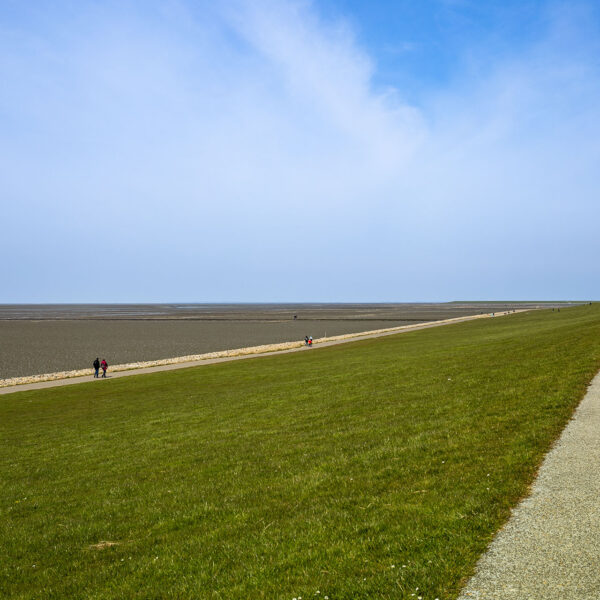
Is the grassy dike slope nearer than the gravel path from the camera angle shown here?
No

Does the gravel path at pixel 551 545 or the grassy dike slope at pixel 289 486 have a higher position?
the gravel path at pixel 551 545

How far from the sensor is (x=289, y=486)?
38.5 feet

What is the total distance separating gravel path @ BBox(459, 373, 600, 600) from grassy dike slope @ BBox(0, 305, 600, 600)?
0.30 m

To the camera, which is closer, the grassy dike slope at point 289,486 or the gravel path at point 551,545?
the gravel path at point 551,545

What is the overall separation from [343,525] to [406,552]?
171cm

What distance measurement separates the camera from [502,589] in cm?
619

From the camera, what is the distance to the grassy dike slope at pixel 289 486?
302 inches

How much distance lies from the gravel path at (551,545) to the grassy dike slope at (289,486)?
0.99 ft

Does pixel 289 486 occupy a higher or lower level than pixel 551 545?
lower

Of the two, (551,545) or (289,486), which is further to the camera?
(289,486)

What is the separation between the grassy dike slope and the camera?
7680 mm

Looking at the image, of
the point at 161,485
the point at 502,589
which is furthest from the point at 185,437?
the point at 502,589

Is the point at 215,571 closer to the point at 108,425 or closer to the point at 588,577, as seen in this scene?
the point at 588,577

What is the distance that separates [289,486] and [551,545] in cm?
619
